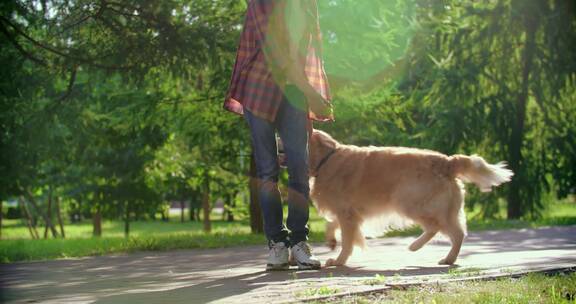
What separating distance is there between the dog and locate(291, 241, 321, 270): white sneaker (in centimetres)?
55

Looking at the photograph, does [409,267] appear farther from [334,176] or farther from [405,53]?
[405,53]

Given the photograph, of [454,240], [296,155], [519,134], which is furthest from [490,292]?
[519,134]

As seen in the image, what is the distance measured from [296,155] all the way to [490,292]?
1.84m

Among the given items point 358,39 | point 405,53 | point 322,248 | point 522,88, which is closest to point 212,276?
point 322,248

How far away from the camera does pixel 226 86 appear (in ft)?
33.8

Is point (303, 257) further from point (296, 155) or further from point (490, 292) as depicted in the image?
point (490, 292)

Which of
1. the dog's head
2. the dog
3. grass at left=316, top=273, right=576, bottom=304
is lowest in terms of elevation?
grass at left=316, top=273, right=576, bottom=304

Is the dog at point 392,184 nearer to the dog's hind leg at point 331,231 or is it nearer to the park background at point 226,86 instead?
the dog's hind leg at point 331,231

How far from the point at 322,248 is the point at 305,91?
3037mm

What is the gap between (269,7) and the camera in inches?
195

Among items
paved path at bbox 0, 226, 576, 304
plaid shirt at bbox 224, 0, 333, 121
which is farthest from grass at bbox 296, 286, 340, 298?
plaid shirt at bbox 224, 0, 333, 121

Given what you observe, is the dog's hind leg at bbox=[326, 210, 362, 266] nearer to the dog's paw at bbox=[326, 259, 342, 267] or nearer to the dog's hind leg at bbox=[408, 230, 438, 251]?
the dog's paw at bbox=[326, 259, 342, 267]

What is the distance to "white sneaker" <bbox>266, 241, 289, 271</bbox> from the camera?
5062mm

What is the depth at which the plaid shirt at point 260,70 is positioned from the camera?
4.96m
